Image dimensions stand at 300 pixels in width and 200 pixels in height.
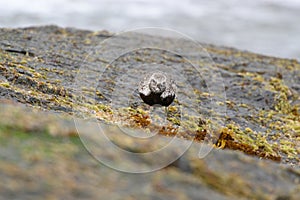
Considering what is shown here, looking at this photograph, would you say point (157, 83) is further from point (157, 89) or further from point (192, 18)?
point (192, 18)

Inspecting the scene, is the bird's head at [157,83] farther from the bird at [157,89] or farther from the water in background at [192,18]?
the water in background at [192,18]

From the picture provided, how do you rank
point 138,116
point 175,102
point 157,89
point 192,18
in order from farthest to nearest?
point 192,18
point 175,102
point 157,89
point 138,116

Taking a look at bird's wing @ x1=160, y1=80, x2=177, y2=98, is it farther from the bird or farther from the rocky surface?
the rocky surface

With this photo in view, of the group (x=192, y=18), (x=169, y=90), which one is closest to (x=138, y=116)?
(x=169, y=90)

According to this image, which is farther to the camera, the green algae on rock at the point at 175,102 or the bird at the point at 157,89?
the bird at the point at 157,89

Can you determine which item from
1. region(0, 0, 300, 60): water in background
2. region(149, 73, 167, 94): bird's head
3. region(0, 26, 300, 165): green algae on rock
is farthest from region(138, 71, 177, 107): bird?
region(0, 0, 300, 60): water in background

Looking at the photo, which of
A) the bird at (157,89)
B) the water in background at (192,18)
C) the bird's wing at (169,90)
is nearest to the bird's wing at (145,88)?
the bird at (157,89)
